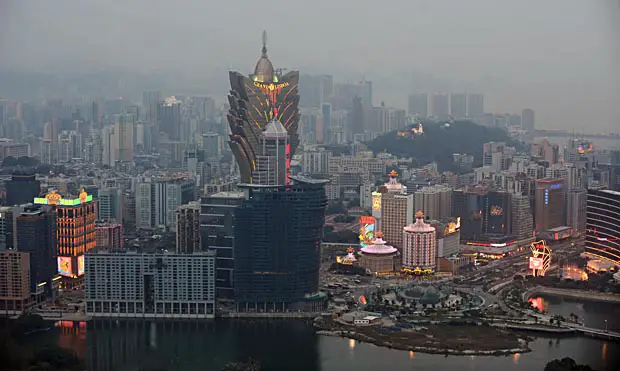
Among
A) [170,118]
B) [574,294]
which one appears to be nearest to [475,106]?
[170,118]

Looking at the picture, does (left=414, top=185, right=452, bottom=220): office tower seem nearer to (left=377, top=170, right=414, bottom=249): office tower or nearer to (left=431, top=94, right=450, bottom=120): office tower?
(left=377, top=170, right=414, bottom=249): office tower

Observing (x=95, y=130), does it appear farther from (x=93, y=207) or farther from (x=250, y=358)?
(x=250, y=358)

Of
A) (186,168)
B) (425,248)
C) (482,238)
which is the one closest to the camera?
(425,248)

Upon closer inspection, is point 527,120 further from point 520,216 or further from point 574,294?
point 574,294

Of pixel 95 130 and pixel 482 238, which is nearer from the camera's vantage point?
pixel 482 238

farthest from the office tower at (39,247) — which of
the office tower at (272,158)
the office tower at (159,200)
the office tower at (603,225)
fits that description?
the office tower at (603,225)

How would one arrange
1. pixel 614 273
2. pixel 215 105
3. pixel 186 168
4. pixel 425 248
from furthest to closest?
pixel 186 168
pixel 215 105
pixel 425 248
pixel 614 273

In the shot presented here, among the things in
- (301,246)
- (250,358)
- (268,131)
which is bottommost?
(250,358)

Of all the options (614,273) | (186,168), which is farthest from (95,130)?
(614,273)
